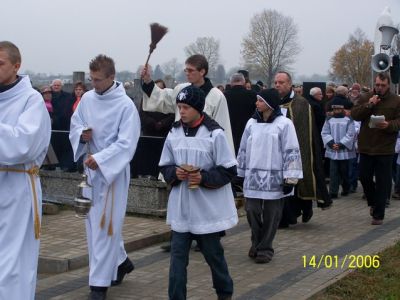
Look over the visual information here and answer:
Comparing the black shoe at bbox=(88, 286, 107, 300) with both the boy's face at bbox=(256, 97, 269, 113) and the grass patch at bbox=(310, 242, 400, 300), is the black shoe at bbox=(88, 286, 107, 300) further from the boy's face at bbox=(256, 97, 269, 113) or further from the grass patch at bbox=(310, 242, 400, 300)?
the boy's face at bbox=(256, 97, 269, 113)

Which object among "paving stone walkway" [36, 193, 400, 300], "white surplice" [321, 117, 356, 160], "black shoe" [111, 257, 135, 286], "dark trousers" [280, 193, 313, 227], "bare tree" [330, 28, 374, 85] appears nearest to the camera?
"paving stone walkway" [36, 193, 400, 300]

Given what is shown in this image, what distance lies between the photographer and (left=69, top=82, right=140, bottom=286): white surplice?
6.27m

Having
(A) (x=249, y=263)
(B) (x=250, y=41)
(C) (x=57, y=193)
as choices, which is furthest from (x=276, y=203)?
(B) (x=250, y=41)

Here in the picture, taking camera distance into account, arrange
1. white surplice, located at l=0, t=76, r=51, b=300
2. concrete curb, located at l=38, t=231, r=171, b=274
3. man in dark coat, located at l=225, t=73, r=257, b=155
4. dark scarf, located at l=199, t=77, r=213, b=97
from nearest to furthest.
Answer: white surplice, located at l=0, t=76, r=51, b=300 → concrete curb, located at l=38, t=231, r=171, b=274 → dark scarf, located at l=199, t=77, r=213, b=97 → man in dark coat, located at l=225, t=73, r=257, b=155

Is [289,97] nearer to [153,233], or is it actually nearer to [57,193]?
[153,233]

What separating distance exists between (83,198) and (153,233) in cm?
280

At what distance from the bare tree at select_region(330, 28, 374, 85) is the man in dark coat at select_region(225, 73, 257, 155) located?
6548cm

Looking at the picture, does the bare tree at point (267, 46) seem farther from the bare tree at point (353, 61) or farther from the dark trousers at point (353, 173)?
the dark trousers at point (353, 173)

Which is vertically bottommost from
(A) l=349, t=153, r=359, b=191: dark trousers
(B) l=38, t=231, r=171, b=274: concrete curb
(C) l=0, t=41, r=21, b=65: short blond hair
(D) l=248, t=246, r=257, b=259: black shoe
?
(B) l=38, t=231, r=171, b=274: concrete curb

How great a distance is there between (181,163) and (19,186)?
4.45ft

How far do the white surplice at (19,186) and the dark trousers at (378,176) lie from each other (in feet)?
19.0

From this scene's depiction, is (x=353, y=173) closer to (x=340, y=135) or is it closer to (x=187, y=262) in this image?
(x=340, y=135)

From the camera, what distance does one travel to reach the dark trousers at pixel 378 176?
388 inches

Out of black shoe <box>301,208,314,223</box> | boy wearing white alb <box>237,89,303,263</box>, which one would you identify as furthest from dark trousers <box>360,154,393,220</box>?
boy wearing white alb <box>237,89,303,263</box>
